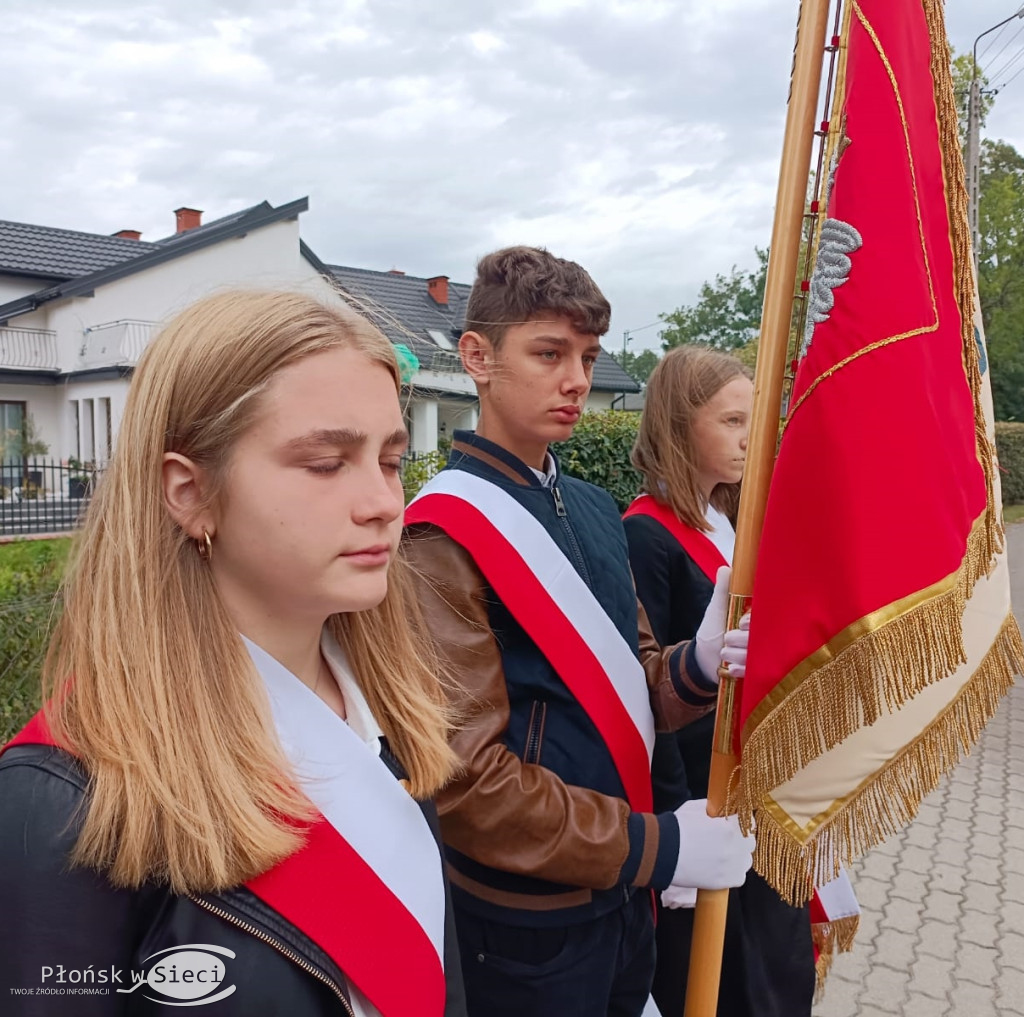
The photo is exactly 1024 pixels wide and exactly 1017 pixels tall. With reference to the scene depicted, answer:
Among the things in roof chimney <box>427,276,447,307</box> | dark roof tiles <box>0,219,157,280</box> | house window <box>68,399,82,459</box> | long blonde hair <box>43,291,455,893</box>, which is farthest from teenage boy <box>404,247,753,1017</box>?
roof chimney <box>427,276,447,307</box>

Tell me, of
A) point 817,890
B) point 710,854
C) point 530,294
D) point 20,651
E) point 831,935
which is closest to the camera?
point 710,854

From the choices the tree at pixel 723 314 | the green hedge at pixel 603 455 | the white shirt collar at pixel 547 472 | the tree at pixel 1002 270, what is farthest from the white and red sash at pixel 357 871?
the tree at pixel 723 314

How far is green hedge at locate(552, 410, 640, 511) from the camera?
23.3ft

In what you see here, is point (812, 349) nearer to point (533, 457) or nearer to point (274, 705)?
point (533, 457)

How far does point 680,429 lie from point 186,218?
27531 mm

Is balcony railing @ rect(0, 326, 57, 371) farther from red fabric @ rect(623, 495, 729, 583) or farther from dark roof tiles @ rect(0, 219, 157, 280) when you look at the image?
red fabric @ rect(623, 495, 729, 583)

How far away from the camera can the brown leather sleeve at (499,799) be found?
1.55 m

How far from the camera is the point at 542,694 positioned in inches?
68.7

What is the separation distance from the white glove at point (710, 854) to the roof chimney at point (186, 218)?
2827 centimetres

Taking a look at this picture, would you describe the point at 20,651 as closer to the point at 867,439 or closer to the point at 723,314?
the point at 867,439

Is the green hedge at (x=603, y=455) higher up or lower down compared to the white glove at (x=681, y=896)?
higher up

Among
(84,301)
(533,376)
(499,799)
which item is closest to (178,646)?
(499,799)

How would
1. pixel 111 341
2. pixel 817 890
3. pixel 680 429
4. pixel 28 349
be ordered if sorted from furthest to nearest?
pixel 28 349, pixel 111 341, pixel 680 429, pixel 817 890

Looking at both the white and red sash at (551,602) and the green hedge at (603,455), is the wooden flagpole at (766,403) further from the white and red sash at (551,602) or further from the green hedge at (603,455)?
the green hedge at (603,455)
